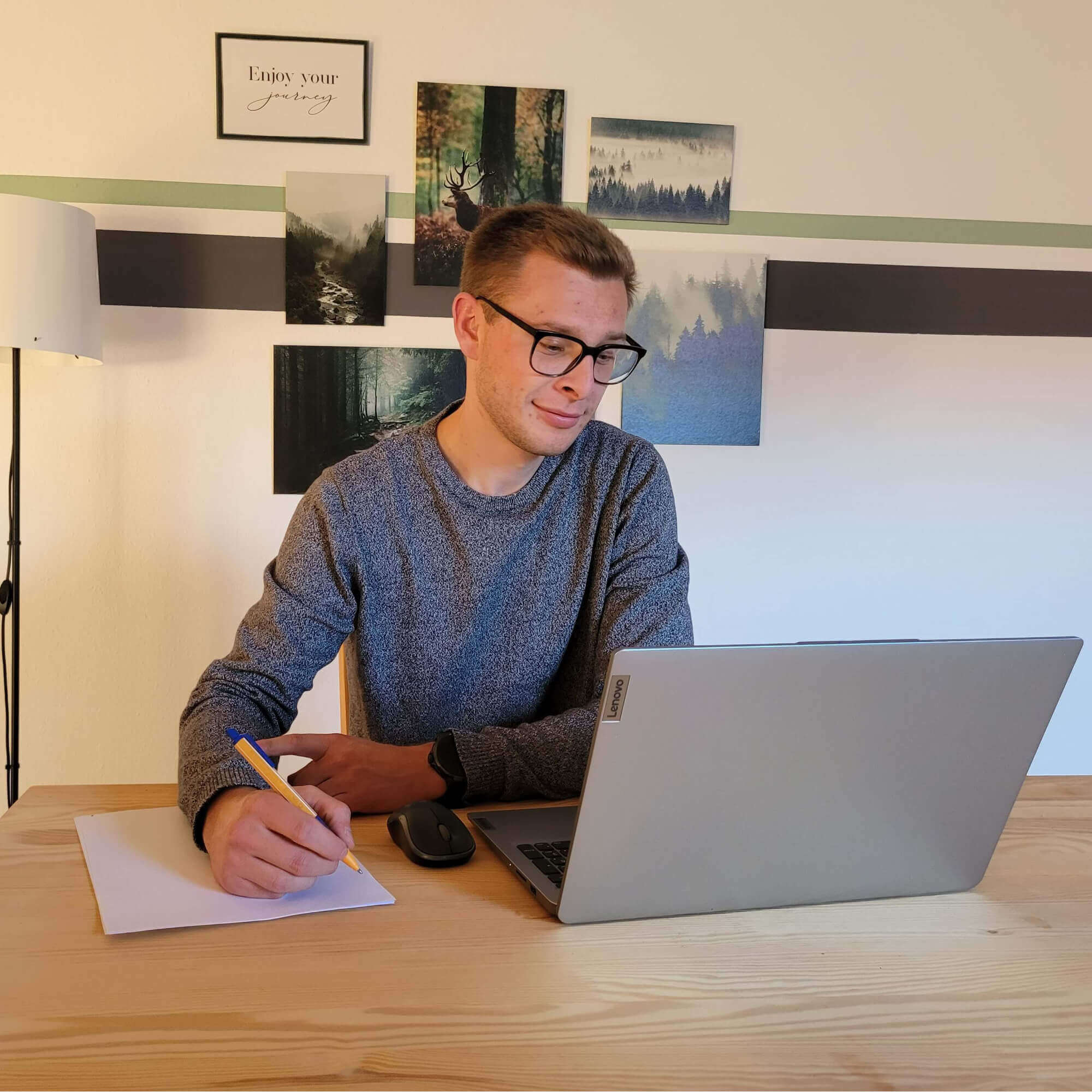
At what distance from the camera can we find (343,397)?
278 cm

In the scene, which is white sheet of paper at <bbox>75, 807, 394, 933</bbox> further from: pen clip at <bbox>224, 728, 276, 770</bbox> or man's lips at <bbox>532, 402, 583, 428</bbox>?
man's lips at <bbox>532, 402, 583, 428</bbox>

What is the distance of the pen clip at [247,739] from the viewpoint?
1.00m

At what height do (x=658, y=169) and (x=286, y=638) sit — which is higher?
(x=658, y=169)

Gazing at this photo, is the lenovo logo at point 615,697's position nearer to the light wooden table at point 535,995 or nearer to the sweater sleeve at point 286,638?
the light wooden table at point 535,995

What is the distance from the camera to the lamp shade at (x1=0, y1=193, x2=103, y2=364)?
2.27m

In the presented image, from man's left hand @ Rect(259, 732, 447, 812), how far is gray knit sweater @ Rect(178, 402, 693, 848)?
19cm

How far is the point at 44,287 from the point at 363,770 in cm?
165

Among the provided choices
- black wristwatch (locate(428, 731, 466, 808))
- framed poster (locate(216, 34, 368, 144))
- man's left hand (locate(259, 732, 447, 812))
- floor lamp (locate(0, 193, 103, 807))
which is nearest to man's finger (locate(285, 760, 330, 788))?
man's left hand (locate(259, 732, 447, 812))

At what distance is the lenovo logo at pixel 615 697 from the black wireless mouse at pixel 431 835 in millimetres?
296

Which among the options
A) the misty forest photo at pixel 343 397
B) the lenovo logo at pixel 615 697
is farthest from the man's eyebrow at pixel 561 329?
the misty forest photo at pixel 343 397

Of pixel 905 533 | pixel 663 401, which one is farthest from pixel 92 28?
pixel 905 533

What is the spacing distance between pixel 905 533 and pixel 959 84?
123 cm

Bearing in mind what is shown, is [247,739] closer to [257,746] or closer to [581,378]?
[257,746]

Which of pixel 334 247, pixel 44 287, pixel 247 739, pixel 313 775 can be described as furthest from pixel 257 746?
pixel 334 247
